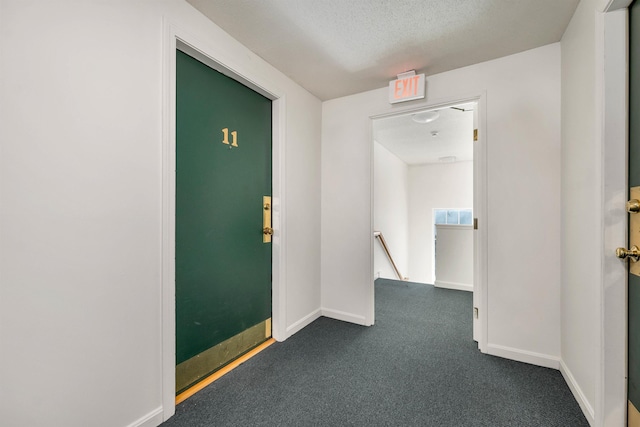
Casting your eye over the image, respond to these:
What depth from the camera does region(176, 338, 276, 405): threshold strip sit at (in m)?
1.68

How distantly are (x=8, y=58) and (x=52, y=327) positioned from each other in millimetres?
1039

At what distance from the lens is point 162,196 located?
1.49 meters

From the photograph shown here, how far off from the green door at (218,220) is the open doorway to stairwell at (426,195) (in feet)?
4.64

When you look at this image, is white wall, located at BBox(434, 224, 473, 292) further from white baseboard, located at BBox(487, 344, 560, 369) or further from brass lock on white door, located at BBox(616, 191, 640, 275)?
brass lock on white door, located at BBox(616, 191, 640, 275)

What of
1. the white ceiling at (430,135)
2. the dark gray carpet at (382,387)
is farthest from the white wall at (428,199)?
→ the dark gray carpet at (382,387)

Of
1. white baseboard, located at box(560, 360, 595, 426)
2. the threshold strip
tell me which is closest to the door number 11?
the threshold strip

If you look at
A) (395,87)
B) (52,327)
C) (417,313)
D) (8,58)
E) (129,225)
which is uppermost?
(395,87)

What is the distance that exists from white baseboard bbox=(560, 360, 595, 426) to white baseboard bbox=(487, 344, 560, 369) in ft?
0.20

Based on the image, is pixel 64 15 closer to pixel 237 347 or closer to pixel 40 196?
pixel 40 196

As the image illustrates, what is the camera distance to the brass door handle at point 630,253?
3.86 ft

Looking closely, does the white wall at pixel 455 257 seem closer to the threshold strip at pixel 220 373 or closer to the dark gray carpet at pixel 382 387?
the dark gray carpet at pixel 382 387

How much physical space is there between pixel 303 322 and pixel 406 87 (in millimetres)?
2431

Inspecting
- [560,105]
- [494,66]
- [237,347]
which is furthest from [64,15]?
[560,105]

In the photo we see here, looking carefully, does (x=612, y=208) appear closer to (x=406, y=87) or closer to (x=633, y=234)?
(x=633, y=234)
